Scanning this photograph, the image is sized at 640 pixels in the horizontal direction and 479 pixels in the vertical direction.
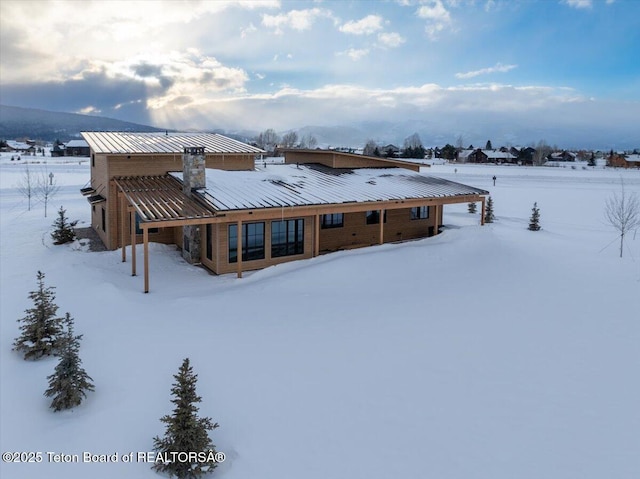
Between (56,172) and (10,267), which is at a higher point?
(56,172)

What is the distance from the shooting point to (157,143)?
21484mm

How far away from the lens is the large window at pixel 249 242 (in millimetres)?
16484

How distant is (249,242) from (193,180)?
10.1ft

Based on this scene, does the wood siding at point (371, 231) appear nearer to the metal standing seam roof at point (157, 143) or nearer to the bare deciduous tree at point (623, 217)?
the metal standing seam roof at point (157, 143)

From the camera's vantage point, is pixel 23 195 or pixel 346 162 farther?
pixel 23 195

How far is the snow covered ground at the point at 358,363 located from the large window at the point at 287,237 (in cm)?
133

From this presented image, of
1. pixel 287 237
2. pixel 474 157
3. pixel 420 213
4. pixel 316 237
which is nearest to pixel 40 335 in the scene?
pixel 287 237

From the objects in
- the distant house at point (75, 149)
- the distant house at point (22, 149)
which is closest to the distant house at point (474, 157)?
the distant house at point (75, 149)

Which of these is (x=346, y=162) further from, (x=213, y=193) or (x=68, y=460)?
(x=68, y=460)

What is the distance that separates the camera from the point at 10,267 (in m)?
16.7

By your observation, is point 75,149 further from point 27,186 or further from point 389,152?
point 389,152

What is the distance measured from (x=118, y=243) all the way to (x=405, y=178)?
13.3 m

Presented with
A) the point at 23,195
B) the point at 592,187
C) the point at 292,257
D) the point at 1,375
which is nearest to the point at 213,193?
the point at 292,257

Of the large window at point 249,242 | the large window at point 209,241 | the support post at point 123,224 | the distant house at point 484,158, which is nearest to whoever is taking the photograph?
the large window at point 249,242
